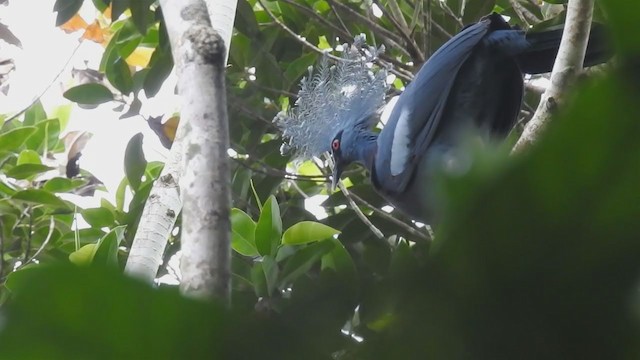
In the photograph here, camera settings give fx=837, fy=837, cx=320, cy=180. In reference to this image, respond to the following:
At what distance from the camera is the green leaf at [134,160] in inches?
78.8

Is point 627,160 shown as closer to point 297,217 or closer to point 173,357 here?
point 173,357

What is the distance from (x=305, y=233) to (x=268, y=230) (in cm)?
8

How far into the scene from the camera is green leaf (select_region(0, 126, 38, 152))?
221 centimetres

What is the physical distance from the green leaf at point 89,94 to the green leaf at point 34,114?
0.49 meters

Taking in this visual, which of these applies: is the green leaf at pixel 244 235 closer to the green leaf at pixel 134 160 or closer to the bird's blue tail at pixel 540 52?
the green leaf at pixel 134 160

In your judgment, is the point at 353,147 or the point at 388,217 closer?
the point at 388,217

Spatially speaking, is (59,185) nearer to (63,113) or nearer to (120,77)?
(120,77)

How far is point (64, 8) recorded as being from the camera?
2.09 m

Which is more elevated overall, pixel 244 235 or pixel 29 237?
pixel 29 237

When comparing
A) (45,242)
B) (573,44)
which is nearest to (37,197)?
(45,242)

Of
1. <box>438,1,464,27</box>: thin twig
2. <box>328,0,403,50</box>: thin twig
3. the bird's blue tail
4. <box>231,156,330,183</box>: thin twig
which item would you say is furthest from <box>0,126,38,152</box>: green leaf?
the bird's blue tail

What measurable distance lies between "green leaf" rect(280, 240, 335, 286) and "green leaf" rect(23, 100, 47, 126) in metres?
1.40

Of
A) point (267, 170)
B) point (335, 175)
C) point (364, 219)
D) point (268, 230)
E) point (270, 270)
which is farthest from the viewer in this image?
point (335, 175)

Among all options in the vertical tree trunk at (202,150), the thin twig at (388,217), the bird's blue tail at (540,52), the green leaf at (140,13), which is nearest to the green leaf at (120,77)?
the green leaf at (140,13)
